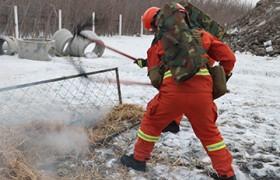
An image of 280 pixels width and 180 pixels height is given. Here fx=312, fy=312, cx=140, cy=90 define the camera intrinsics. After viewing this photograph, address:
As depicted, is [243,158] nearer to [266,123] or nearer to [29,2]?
[266,123]

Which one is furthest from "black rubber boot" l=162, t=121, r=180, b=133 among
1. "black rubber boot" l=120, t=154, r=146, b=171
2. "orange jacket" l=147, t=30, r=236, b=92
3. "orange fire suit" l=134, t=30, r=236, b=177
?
"orange jacket" l=147, t=30, r=236, b=92

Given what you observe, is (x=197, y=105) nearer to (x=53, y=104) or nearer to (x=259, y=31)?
(x=53, y=104)

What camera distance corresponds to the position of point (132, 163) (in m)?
2.83

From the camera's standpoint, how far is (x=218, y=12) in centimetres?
3025

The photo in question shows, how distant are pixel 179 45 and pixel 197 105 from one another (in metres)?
0.48

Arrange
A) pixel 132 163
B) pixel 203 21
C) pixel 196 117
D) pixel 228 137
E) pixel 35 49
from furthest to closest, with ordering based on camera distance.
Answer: pixel 35 49 < pixel 228 137 < pixel 203 21 < pixel 132 163 < pixel 196 117

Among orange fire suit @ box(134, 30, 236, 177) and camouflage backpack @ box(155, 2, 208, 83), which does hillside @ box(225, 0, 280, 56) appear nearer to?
orange fire suit @ box(134, 30, 236, 177)

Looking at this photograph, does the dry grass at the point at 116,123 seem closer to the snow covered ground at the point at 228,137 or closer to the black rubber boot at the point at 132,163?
the snow covered ground at the point at 228,137

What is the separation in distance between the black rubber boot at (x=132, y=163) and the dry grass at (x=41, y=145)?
87mm

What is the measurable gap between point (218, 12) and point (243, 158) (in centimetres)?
2910

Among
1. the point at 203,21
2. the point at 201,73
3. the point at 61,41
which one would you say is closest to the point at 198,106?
the point at 201,73

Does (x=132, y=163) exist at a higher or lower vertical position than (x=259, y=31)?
lower

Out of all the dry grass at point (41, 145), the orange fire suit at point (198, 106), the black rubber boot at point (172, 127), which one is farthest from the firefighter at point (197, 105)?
the black rubber boot at point (172, 127)

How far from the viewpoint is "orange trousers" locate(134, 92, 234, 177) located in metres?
2.42
